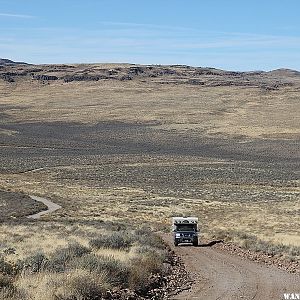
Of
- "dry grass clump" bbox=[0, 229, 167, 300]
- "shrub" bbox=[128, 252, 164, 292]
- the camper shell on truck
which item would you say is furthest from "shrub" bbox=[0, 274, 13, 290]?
the camper shell on truck

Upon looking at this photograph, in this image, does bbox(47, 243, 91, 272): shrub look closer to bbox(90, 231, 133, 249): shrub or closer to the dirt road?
bbox(90, 231, 133, 249): shrub

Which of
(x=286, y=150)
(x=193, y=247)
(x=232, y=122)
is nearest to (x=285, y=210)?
(x=193, y=247)

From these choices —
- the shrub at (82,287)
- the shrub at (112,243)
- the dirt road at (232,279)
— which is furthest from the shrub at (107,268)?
the shrub at (112,243)

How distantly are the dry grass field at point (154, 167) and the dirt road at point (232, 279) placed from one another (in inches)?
105

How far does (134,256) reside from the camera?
715 inches

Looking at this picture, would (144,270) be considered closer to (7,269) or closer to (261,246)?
(7,269)

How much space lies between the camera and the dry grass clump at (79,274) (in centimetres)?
1202

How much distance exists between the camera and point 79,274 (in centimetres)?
1304

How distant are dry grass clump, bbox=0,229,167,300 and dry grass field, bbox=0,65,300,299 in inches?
30.7

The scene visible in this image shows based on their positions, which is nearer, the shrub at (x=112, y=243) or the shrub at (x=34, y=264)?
the shrub at (x=34, y=264)

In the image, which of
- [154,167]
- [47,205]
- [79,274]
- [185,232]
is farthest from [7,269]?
[154,167]

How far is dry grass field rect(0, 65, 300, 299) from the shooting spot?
32531mm

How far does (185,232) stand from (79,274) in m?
13.0

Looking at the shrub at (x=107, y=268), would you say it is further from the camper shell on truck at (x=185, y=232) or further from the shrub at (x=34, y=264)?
the camper shell on truck at (x=185, y=232)
